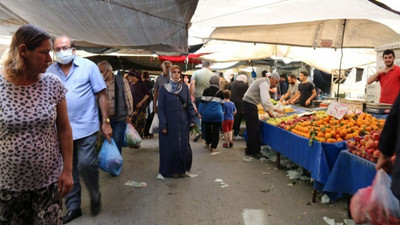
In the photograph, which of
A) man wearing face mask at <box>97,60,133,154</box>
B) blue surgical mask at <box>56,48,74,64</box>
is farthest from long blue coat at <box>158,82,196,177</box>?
blue surgical mask at <box>56,48,74,64</box>

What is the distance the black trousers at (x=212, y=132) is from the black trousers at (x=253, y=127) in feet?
2.77

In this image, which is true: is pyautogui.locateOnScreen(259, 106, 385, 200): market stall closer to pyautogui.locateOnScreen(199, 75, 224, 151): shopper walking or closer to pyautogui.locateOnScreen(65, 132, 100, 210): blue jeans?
pyautogui.locateOnScreen(199, 75, 224, 151): shopper walking

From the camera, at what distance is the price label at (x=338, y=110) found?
213 inches

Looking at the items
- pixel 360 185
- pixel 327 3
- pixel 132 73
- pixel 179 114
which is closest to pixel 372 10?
pixel 327 3

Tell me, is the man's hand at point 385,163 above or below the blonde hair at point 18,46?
below

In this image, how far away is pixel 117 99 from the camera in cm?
517

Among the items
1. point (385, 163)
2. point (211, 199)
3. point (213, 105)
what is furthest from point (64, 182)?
point (213, 105)

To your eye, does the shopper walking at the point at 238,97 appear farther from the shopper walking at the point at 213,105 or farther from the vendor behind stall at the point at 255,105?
the vendor behind stall at the point at 255,105

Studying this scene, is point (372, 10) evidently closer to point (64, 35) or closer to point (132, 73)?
point (64, 35)

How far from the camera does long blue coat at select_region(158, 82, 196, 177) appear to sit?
567 cm

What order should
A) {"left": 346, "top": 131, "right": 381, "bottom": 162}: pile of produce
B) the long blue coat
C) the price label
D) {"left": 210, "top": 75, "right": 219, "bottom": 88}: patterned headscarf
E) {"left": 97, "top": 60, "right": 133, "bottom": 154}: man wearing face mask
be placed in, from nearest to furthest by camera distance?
1. {"left": 346, "top": 131, "right": 381, "bottom": 162}: pile of produce
2. {"left": 97, "top": 60, "right": 133, "bottom": 154}: man wearing face mask
3. the price label
4. the long blue coat
5. {"left": 210, "top": 75, "right": 219, "bottom": 88}: patterned headscarf

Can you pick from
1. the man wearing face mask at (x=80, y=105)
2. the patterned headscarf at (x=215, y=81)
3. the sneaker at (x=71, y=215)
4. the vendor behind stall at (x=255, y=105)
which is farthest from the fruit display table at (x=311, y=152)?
the sneaker at (x=71, y=215)

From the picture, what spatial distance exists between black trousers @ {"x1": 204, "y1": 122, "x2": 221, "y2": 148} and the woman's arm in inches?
227

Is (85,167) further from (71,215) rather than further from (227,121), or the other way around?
(227,121)
